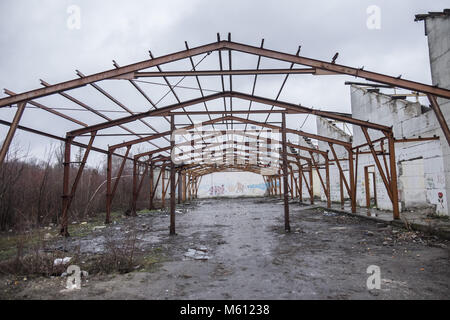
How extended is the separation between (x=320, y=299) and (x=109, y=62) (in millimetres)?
7860

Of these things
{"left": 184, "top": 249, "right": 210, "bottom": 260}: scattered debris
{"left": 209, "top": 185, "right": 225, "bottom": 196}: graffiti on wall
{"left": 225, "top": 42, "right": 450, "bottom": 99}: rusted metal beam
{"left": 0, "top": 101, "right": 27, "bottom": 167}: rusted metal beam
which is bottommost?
{"left": 184, "top": 249, "right": 210, "bottom": 260}: scattered debris

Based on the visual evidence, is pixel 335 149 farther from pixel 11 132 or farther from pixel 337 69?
pixel 11 132

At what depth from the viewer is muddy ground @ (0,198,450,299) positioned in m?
4.23

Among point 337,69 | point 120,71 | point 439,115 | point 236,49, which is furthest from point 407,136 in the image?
point 120,71

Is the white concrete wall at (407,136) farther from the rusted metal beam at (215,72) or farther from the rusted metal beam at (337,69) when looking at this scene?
the rusted metal beam at (215,72)

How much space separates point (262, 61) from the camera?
916cm

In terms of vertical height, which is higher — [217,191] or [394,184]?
[394,184]

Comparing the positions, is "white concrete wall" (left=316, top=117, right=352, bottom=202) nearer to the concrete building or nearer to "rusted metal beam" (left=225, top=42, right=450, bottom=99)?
the concrete building

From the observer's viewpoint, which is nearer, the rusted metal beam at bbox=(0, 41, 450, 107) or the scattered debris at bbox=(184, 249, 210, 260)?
the scattered debris at bbox=(184, 249, 210, 260)

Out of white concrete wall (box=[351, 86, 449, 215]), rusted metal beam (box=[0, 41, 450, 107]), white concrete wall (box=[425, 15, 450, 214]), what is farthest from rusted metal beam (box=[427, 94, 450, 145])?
white concrete wall (box=[351, 86, 449, 215])

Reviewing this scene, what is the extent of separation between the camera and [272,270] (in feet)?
17.7

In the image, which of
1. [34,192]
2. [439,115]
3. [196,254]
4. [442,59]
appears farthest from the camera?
[34,192]

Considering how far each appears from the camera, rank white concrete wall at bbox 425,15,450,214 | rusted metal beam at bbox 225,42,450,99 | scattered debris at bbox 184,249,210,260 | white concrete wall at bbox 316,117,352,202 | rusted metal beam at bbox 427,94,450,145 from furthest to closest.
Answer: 1. white concrete wall at bbox 316,117,352,202
2. white concrete wall at bbox 425,15,450,214
3. rusted metal beam at bbox 225,42,450,99
4. rusted metal beam at bbox 427,94,450,145
5. scattered debris at bbox 184,249,210,260

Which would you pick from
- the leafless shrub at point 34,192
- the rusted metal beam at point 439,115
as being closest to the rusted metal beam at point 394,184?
the rusted metal beam at point 439,115
